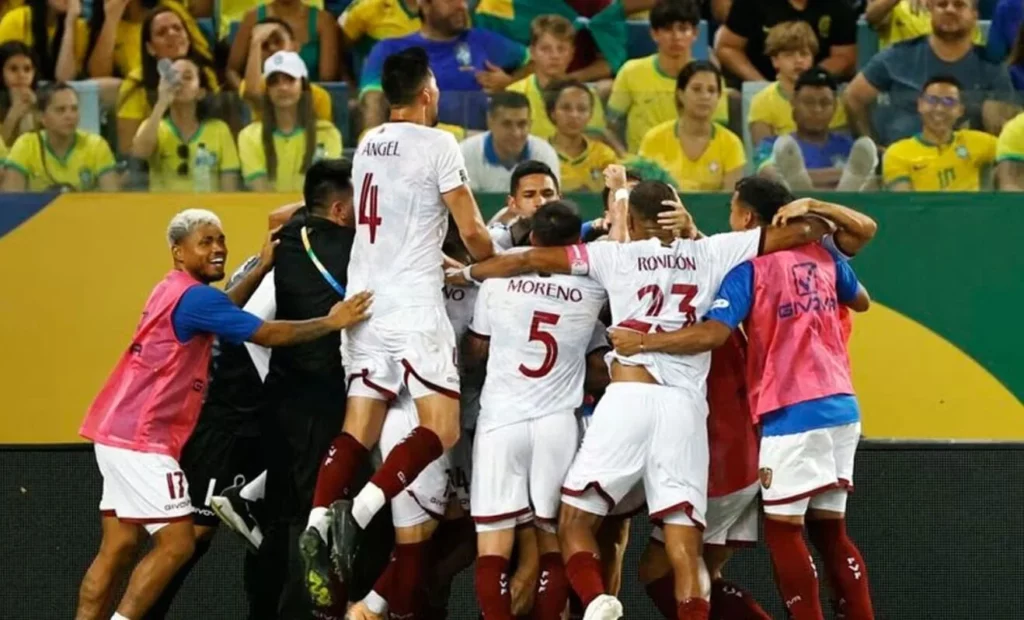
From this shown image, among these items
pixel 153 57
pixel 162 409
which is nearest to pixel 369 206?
pixel 162 409

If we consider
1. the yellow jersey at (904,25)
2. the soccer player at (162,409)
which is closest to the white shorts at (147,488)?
the soccer player at (162,409)

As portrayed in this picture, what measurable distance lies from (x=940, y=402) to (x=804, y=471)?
235 cm

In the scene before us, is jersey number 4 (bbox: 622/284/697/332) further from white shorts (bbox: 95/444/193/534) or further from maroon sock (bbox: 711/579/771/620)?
white shorts (bbox: 95/444/193/534)

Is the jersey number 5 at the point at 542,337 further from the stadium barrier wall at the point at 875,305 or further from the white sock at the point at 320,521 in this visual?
the stadium barrier wall at the point at 875,305

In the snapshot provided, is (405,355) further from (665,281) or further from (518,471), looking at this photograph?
(665,281)

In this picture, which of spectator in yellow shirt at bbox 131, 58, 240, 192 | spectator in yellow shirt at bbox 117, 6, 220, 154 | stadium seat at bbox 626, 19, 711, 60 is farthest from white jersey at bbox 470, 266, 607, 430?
stadium seat at bbox 626, 19, 711, 60

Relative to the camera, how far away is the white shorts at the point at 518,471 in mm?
7262

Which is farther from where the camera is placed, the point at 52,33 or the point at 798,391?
the point at 52,33

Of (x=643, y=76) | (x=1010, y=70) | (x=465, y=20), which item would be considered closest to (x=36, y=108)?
(x=465, y=20)

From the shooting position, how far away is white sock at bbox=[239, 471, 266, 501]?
777 cm

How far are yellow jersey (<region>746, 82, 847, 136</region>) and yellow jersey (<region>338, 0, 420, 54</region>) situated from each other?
2.08 metres

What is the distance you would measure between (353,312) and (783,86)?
10.0 ft

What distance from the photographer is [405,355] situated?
7176mm

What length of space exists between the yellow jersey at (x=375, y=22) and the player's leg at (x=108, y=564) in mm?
3652
